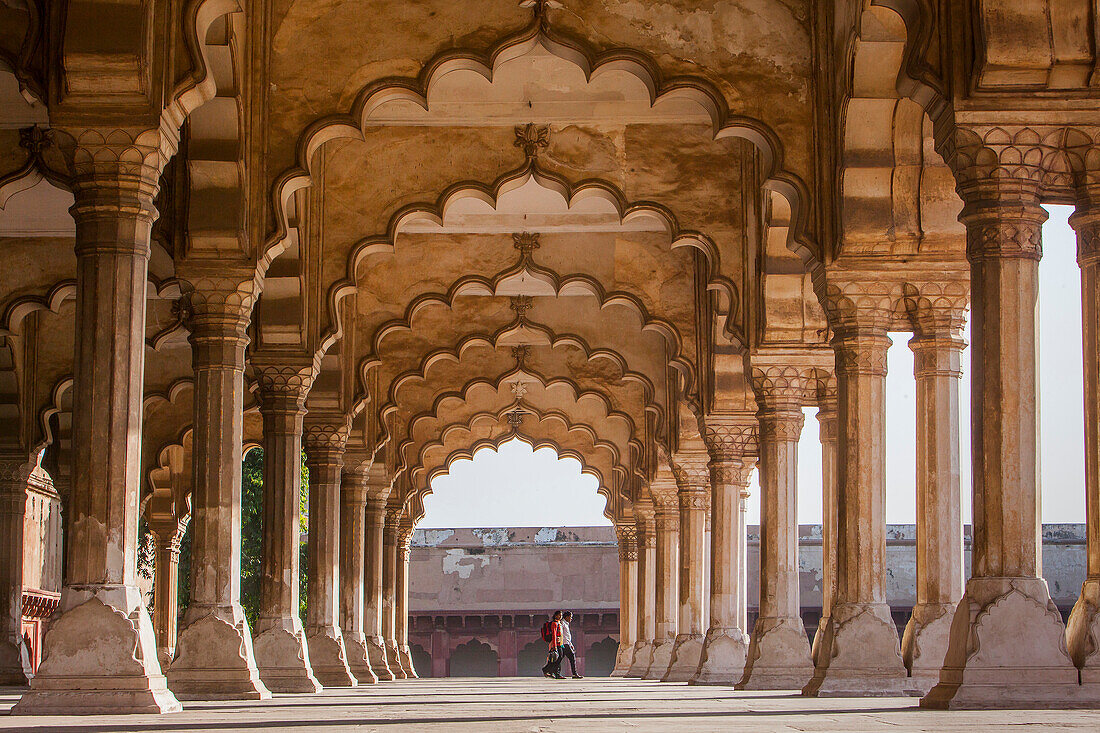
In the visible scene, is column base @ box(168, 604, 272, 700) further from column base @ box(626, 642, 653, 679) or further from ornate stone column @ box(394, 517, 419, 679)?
ornate stone column @ box(394, 517, 419, 679)

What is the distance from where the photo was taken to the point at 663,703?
1182 cm

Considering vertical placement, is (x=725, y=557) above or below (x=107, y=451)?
below

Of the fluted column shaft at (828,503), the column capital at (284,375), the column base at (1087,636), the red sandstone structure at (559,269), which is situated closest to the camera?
the column base at (1087,636)

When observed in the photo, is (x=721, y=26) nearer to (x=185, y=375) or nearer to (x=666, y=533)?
(x=185, y=375)

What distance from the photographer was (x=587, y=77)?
13477 mm

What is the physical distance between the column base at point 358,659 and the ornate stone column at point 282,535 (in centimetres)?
638

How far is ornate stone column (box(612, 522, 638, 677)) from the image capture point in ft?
114

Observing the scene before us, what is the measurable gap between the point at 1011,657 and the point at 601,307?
12367mm

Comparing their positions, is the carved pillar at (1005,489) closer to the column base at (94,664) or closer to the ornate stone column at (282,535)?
the column base at (94,664)

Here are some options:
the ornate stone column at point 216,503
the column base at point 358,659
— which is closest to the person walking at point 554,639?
the column base at point 358,659

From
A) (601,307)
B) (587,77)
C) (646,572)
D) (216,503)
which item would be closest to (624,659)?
(646,572)

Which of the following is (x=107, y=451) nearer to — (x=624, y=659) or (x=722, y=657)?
(x=722, y=657)

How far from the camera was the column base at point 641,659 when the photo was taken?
29.6 metres

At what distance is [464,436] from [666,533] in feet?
17.6
